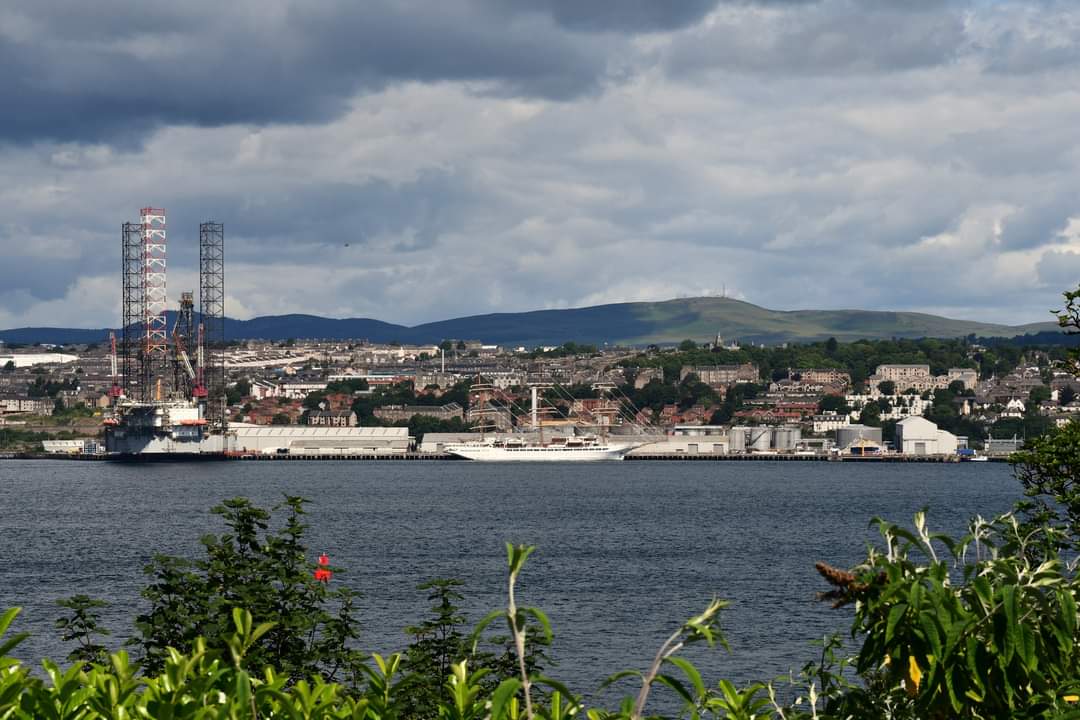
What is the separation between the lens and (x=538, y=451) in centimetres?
13400

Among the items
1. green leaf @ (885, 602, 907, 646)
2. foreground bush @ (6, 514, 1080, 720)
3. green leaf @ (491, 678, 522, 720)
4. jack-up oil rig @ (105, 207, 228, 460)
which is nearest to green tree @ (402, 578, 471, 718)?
foreground bush @ (6, 514, 1080, 720)

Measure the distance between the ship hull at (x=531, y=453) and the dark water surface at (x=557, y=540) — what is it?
27.5 metres

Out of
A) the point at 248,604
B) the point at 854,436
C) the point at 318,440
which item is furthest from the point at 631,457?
the point at 248,604

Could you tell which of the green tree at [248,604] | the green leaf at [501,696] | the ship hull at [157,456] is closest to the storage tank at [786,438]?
the ship hull at [157,456]

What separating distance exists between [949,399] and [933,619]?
18578cm

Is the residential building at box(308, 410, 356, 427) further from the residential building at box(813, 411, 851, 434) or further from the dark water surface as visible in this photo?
the dark water surface

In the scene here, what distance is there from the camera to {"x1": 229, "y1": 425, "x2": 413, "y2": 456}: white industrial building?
141375 millimetres

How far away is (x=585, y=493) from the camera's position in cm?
7862

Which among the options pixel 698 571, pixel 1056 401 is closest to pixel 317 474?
pixel 698 571

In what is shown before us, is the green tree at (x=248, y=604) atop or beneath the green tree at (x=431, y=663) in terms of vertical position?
atop

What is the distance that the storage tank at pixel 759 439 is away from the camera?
151000 millimetres

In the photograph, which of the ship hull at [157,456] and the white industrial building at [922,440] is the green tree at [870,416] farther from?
the ship hull at [157,456]

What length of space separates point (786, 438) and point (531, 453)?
99.9 feet

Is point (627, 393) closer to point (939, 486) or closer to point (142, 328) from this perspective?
point (142, 328)
